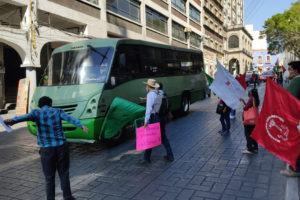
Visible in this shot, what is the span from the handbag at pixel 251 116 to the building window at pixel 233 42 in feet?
197

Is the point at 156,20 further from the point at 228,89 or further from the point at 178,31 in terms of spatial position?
the point at 228,89

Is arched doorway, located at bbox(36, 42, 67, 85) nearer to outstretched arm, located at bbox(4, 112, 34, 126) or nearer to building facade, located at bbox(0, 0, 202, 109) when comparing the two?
building facade, located at bbox(0, 0, 202, 109)

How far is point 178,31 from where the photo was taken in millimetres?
32375

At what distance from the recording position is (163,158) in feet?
19.4

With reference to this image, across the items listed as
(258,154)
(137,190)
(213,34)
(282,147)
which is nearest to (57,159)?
(137,190)

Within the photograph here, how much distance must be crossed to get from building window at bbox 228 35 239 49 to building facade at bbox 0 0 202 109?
37.4m

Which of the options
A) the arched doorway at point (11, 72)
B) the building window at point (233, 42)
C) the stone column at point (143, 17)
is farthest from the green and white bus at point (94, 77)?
the building window at point (233, 42)

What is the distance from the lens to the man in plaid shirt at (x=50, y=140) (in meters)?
3.63

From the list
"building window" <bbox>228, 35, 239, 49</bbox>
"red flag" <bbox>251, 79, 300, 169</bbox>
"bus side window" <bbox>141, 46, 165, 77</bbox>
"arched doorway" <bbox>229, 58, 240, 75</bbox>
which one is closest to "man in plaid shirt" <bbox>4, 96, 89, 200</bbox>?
"red flag" <bbox>251, 79, 300, 169</bbox>

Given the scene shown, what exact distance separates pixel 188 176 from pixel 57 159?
7.41 ft

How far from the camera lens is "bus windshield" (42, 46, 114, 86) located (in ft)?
23.1

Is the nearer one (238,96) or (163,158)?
(163,158)

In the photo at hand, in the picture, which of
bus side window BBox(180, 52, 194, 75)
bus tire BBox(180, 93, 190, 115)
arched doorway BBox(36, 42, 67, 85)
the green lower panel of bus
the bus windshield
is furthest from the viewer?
arched doorway BBox(36, 42, 67, 85)

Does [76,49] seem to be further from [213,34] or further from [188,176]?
[213,34]
